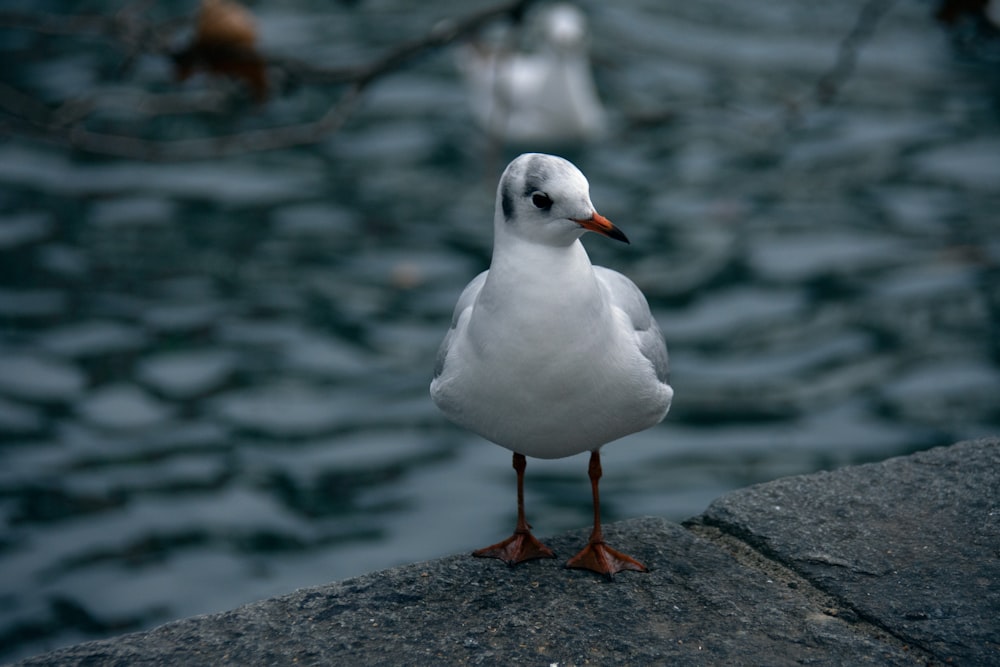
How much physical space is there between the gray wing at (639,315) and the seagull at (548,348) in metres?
0.14

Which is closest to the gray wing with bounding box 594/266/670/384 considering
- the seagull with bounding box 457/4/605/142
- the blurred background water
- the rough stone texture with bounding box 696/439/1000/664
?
the rough stone texture with bounding box 696/439/1000/664

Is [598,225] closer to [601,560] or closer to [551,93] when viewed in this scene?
[601,560]

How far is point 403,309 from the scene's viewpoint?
8.23 metres

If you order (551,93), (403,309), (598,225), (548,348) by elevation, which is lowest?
(403,309)

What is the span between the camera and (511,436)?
3121 mm

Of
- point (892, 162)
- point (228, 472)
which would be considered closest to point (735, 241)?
point (892, 162)

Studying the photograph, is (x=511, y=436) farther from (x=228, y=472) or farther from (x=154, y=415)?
(x=154, y=415)

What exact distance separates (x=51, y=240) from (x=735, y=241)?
5046mm

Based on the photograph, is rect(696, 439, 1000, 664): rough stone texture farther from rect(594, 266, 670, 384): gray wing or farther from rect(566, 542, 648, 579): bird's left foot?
rect(594, 266, 670, 384): gray wing

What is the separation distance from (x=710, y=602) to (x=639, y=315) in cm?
85

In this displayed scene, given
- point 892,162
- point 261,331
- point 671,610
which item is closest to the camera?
point 671,610

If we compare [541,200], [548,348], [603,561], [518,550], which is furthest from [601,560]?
[541,200]

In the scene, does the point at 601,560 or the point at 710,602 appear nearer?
the point at 710,602

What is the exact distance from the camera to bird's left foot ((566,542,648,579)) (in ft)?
10.4
